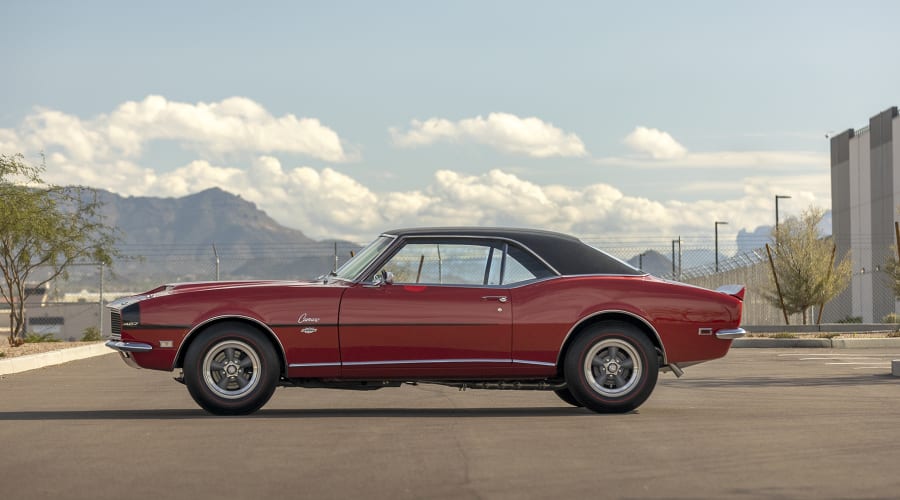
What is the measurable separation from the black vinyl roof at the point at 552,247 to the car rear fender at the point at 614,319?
0.44 meters

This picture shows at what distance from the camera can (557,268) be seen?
11281 millimetres

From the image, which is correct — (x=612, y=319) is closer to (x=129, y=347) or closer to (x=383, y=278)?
(x=383, y=278)

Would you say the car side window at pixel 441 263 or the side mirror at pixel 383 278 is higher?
the car side window at pixel 441 263

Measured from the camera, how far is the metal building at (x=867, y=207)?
218ft

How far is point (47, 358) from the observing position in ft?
68.0

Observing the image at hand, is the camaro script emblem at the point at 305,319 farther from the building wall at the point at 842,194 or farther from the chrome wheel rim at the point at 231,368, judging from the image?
the building wall at the point at 842,194

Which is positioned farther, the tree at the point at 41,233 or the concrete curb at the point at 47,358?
the tree at the point at 41,233

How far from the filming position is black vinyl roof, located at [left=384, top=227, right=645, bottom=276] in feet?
37.1

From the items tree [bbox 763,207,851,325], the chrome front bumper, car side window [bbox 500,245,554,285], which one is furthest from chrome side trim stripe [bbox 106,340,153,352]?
tree [bbox 763,207,851,325]

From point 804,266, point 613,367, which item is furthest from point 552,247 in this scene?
point 804,266

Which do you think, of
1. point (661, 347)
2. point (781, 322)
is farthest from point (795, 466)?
point (781, 322)

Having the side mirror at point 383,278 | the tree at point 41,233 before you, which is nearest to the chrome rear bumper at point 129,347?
the side mirror at point 383,278

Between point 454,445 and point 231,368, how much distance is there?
2.85 metres

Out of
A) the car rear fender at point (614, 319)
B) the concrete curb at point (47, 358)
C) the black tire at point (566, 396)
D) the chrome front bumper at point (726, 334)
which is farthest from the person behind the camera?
the concrete curb at point (47, 358)
